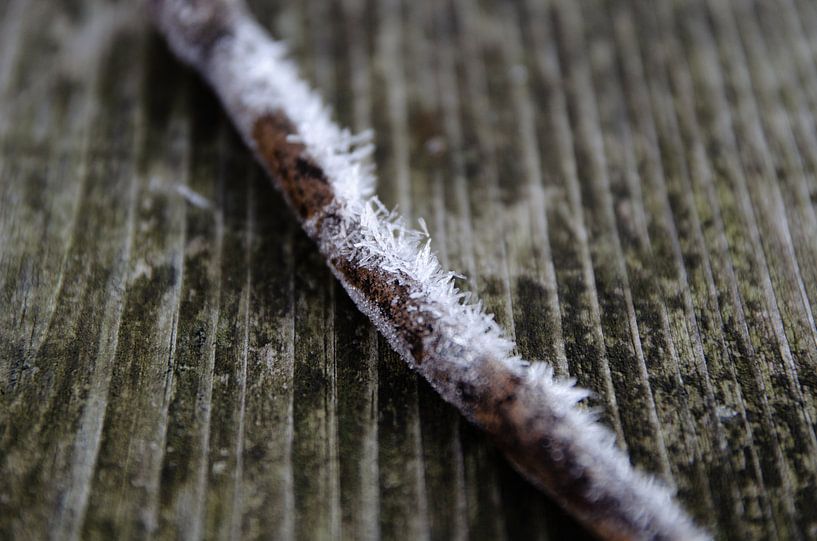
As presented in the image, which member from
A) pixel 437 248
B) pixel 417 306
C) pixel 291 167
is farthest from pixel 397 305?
pixel 291 167

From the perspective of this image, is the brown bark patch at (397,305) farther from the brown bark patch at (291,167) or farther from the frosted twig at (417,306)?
the brown bark patch at (291,167)

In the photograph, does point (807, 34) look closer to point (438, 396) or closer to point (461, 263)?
point (461, 263)

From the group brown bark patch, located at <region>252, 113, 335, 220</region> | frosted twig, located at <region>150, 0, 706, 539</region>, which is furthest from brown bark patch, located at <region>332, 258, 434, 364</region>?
brown bark patch, located at <region>252, 113, 335, 220</region>

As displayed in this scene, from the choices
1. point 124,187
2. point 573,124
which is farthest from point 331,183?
point 573,124

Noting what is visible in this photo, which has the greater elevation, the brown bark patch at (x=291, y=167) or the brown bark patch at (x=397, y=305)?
the brown bark patch at (x=291, y=167)

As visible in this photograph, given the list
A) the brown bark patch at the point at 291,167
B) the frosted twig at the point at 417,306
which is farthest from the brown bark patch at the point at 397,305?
the brown bark patch at the point at 291,167

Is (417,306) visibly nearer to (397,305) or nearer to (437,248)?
(397,305)
